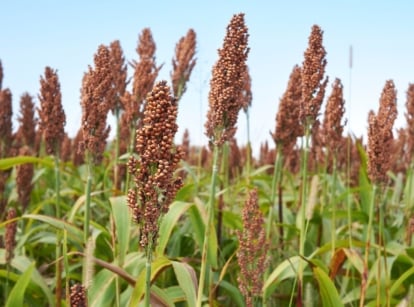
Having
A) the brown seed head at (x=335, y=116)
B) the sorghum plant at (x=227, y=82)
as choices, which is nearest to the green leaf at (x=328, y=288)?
the sorghum plant at (x=227, y=82)

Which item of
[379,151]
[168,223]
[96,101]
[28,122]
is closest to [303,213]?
[379,151]

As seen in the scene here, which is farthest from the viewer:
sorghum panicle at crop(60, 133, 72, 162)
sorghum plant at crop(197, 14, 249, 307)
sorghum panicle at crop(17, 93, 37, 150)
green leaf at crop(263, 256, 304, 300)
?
sorghum panicle at crop(60, 133, 72, 162)

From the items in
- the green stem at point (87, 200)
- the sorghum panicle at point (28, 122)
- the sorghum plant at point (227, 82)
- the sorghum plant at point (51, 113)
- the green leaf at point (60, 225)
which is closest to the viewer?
the sorghum plant at point (227, 82)

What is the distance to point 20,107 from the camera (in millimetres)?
8031

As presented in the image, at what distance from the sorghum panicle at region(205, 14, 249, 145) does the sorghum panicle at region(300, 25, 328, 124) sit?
2.52ft

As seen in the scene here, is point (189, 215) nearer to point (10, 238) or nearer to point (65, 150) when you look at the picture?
point (10, 238)

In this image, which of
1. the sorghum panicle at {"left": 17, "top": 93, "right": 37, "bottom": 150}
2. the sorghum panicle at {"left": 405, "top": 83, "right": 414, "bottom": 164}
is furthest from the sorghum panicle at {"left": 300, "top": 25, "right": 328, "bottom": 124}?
the sorghum panicle at {"left": 17, "top": 93, "right": 37, "bottom": 150}

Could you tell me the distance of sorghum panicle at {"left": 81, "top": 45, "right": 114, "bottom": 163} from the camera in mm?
3443

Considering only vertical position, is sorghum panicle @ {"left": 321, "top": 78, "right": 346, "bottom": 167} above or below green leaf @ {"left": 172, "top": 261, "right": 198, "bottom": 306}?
above

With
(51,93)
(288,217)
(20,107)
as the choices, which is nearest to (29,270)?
(51,93)

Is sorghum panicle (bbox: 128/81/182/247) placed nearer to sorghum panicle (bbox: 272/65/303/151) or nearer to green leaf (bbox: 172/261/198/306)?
green leaf (bbox: 172/261/198/306)

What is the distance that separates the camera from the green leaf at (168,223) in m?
3.71

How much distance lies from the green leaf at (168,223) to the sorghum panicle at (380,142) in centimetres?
114

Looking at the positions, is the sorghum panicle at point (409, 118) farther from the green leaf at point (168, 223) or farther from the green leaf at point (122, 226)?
the green leaf at point (122, 226)
